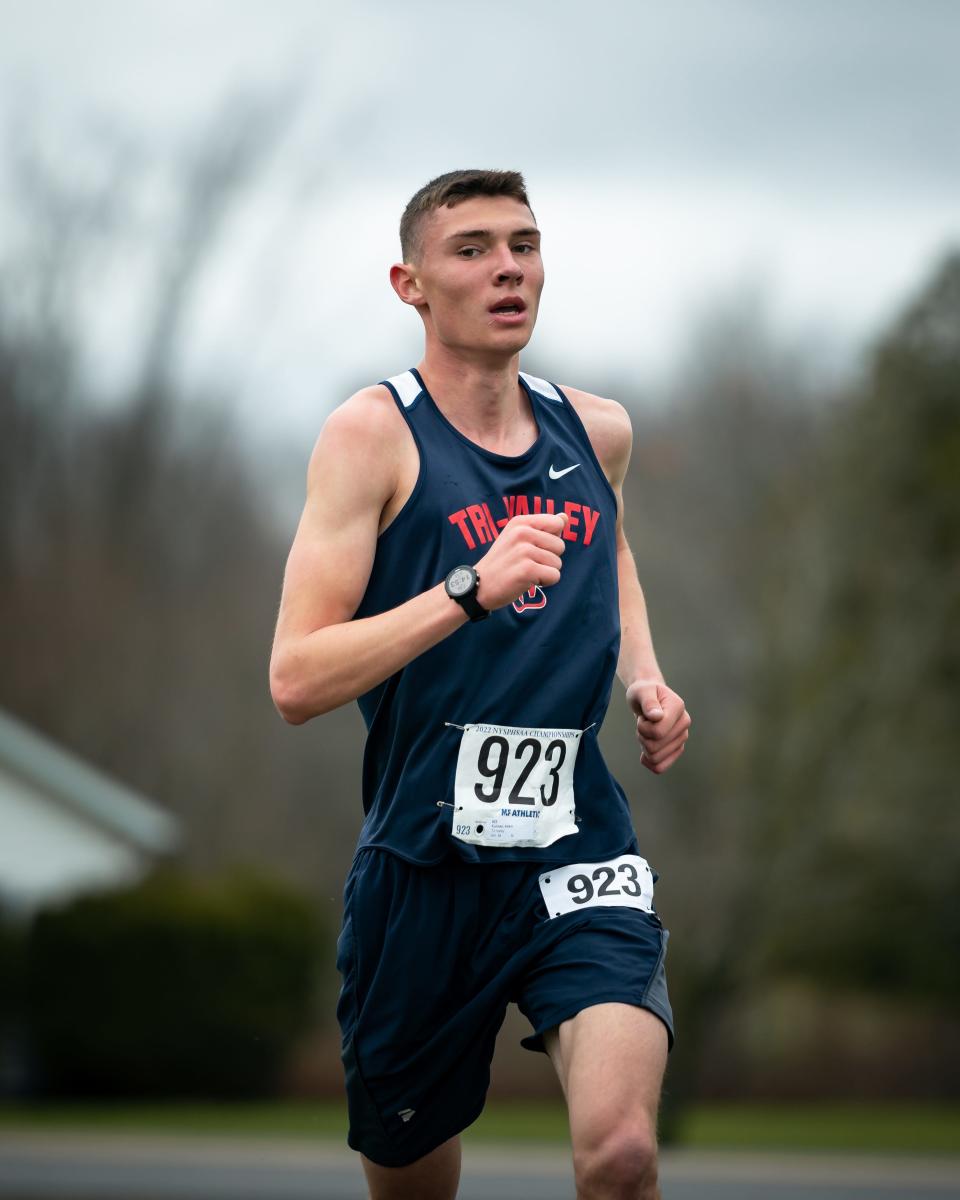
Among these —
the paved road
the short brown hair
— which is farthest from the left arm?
the paved road

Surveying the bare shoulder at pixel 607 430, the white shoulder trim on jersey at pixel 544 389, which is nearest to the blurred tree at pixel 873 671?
the bare shoulder at pixel 607 430

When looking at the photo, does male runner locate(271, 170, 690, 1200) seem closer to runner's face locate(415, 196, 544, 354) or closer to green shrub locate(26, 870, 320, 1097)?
runner's face locate(415, 196, 544, 354)

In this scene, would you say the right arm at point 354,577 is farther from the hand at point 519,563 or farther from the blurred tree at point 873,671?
the blurred tree at point 873,671

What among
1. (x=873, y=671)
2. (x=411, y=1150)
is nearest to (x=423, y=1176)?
(x=411, y=1150)

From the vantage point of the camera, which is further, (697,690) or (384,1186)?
(697,690)

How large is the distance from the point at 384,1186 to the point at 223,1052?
20630mm

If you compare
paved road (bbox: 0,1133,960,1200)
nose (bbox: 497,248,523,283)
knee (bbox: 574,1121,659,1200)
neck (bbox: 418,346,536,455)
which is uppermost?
nose (bbox: 497,248,523,283)

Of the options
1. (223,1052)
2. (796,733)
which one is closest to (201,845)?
(223,1052)

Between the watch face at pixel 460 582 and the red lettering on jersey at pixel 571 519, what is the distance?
0.58m

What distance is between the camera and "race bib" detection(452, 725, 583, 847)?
14.4 ft

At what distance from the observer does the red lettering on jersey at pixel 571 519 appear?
4547 mm

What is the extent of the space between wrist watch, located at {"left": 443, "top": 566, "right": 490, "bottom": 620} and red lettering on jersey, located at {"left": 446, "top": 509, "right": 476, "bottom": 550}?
0.40 m

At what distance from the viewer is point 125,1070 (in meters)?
24.4

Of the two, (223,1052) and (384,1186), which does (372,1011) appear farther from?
(223,1052)
